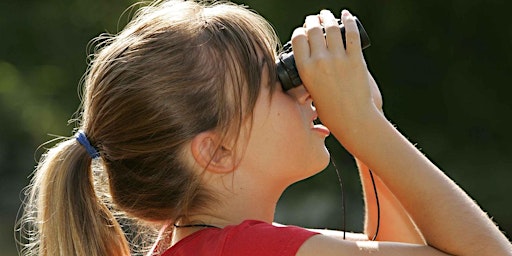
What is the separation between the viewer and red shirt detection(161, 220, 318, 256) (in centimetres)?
171

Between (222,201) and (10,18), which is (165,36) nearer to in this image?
(222,201)

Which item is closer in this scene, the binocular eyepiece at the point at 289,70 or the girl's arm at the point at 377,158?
the girl's arm at the point at 377,158

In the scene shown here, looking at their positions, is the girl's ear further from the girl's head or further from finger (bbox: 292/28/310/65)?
finger (bbox: 292/28/310/65)

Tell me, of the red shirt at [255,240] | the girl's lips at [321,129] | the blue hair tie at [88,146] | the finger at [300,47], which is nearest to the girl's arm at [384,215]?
the girl's lips at [321,129]

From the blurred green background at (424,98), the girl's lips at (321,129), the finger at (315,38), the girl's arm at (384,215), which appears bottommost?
the blurred green background at (424,98)

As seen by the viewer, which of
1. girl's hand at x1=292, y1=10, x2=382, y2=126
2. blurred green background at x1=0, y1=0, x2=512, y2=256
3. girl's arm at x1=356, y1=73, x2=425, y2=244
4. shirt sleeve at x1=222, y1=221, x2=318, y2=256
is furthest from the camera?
blurred green background at x1=0, y1=0, x2=512, y2=256

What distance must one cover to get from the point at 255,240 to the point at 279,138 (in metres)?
0.25

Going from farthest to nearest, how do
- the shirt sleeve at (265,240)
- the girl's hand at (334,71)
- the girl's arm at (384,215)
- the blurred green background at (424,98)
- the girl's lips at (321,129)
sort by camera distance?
the blurred green background at (424,98) → the girl's arm at (384,215) → the girl's lips at (321,129) → the girl's hand at (334,71) → the shirt sleeve at (265,240)

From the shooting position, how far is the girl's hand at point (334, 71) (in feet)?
5.93

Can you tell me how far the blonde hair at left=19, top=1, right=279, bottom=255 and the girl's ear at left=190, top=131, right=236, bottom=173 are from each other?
17 millimetres

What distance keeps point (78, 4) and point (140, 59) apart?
505 cm

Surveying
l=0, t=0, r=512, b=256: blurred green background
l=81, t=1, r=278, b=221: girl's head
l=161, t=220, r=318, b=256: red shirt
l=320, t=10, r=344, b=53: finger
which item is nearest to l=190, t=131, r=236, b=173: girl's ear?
l=81, t=1, r=278, b=221: girl's head

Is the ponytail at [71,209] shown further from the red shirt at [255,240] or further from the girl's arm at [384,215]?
the girl's arm at [384,215]

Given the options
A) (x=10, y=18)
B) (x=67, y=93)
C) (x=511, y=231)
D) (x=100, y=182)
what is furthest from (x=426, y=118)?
(x=100, y=182)
